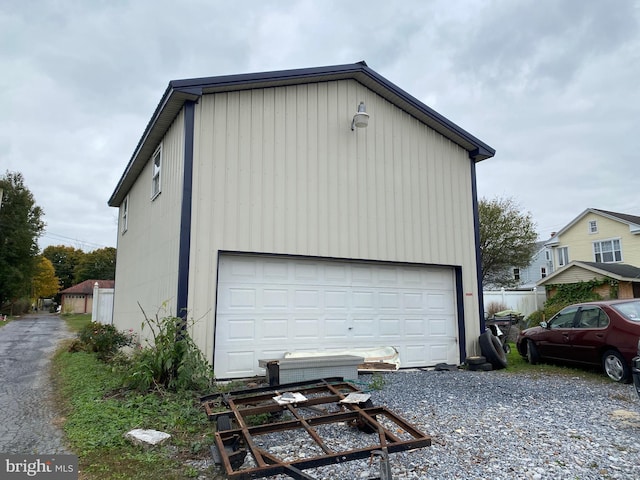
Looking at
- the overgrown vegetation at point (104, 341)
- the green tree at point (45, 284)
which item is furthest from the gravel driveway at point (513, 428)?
the green tree at point (45, 284)

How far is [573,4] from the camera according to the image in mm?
9195

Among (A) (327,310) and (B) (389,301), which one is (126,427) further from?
(B) (389,301)

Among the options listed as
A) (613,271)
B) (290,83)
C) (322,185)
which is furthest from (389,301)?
(613,271)

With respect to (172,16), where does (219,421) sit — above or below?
below

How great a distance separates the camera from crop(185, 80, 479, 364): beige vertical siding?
24.1ft

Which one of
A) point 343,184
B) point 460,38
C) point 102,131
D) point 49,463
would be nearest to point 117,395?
point 49,463

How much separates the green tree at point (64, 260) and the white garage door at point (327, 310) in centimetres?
5925

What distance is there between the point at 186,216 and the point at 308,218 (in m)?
2.32

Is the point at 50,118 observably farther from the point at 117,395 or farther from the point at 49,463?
the point at 49,463

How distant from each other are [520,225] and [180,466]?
2868 centimetres

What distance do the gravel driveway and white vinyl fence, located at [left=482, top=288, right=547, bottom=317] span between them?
44.8 feet

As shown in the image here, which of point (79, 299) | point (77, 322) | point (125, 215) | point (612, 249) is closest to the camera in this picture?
point (125, 215)

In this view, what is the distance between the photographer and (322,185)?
8.37 meters

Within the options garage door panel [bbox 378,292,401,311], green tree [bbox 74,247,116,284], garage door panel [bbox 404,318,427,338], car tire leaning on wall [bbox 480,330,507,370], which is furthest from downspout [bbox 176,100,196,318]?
green tree [bbox 74,247,116,284]
